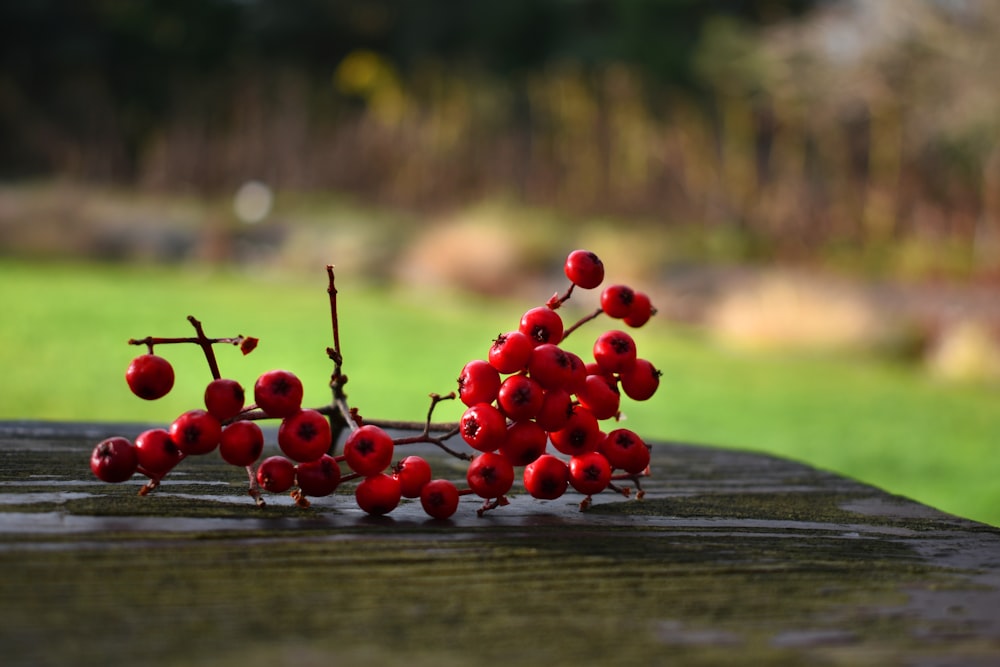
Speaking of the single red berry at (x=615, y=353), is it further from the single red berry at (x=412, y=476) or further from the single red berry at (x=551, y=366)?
the single red berry at (x=412, y=476)

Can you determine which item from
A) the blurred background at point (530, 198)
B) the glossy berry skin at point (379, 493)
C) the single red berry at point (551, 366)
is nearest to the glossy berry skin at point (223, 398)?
the glossy berry skin at point (379, 493)

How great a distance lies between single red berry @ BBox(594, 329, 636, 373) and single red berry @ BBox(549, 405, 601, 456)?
66 mm

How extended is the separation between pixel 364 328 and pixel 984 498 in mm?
4308

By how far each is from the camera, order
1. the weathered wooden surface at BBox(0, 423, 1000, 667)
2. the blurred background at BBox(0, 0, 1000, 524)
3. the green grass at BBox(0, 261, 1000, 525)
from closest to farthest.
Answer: the weathered wooden surface at BBox(0, 423, 1000, 667), the green grass at BBox(0, 261, 1000, 525), the blurred background at BBox(0, 0, 1000, 524)

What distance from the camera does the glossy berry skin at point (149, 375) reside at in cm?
81

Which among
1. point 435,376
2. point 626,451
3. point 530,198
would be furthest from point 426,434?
point 530,198

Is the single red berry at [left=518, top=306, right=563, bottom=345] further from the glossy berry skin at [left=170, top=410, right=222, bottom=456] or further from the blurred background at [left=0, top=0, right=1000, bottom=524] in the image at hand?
Answer: the blurred background at [left=0, top=0, right=1000, bottom=524]

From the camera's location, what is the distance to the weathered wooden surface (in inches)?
20.2

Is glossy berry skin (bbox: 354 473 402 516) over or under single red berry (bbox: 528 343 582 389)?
under

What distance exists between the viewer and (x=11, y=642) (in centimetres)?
49

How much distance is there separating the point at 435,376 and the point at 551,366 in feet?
15.8

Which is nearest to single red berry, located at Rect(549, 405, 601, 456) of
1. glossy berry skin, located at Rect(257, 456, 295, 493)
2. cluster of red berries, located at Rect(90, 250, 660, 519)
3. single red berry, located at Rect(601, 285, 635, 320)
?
cluster of red berries, located at Rect(90, 250, 660, 519)

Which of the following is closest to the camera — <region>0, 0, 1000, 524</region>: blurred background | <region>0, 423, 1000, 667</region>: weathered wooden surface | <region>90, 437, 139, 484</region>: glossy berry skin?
<region>0, 423, 1000, 667</region>: weathered wooden surface

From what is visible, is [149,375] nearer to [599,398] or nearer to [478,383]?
[478,383]
